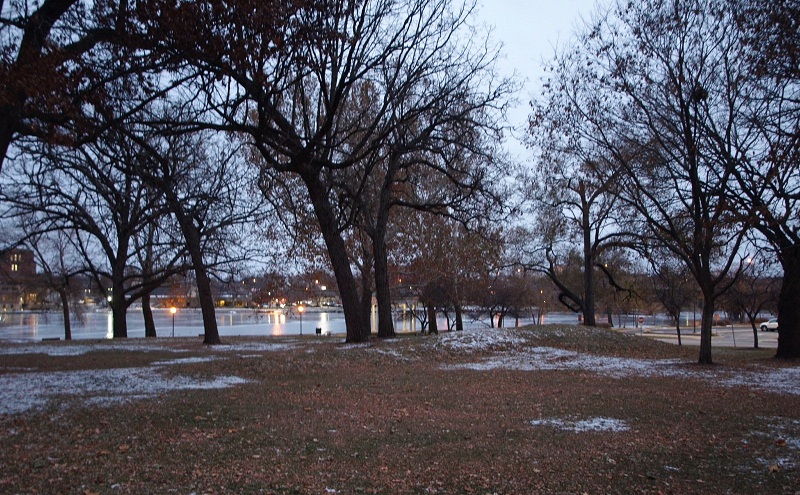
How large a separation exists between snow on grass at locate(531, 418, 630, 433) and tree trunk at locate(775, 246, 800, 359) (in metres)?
12.3

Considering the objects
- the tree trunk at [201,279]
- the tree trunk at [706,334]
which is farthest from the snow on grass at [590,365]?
the tree trunk at [201,279]

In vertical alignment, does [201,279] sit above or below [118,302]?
above

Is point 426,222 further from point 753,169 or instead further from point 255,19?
point 255,19

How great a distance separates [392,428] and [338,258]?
1135 centimetres

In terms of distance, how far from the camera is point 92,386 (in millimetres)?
10953

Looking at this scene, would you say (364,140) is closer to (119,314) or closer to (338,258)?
(338,258)

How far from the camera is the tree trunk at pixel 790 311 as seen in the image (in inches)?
691

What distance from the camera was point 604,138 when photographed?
16.1m

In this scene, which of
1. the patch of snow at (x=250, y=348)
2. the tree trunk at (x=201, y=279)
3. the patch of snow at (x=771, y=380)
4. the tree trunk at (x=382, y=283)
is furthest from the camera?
the tree trunk at (x=201, y=279)

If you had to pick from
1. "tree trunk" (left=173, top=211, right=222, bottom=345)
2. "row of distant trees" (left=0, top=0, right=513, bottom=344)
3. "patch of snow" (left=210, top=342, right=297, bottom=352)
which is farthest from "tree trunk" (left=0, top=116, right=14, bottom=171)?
"tree trunk" (left=173, top=211, right=222, bottom=345)

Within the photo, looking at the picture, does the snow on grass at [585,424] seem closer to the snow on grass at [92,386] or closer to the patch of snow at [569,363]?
the patch of snow at [569,363]

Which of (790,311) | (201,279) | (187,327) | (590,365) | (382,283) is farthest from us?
(187,327)

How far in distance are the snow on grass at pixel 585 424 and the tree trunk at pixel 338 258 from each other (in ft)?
→ 36.4

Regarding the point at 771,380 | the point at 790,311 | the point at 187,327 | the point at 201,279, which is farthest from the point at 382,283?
the point at 187,327
